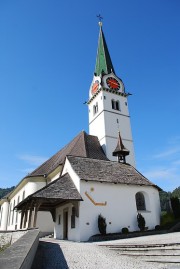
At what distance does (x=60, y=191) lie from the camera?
16547 mm

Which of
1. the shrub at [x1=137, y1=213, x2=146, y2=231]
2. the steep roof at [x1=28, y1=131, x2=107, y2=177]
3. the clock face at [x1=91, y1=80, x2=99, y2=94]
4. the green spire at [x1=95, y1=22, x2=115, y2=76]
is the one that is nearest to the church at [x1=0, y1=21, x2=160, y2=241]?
the steep roof at [x1=28, y1=131, x2=107, y2=177]

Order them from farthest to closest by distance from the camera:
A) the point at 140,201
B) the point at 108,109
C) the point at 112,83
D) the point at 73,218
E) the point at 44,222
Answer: the point at 112,83, the point at 108,109, the point at 44,222, the point at 140,201, the point at 73,218

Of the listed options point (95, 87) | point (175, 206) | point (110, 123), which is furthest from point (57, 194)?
point (95, 87)

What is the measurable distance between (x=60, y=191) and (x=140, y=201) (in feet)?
23.1

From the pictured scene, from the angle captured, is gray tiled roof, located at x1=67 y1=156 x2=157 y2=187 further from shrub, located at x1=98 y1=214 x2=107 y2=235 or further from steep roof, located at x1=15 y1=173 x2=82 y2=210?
shrub, located at x1=98 y1=214 x2=107 y2=235

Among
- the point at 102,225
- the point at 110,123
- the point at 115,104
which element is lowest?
the point at 102,225

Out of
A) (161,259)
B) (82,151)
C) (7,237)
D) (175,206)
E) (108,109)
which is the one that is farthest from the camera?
(108,109)

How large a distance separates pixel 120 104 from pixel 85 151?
1335 cm

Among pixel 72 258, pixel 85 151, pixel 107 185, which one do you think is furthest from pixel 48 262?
pixel 85 151

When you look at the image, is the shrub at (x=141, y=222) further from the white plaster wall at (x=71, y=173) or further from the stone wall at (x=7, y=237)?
the stone wall at (x=7, y=237)

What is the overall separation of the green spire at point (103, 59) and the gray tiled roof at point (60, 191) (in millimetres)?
26558

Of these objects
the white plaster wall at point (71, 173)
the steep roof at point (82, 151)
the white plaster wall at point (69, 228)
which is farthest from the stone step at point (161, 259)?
the steep roof at point (82, 151)

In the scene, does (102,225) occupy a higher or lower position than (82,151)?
lower

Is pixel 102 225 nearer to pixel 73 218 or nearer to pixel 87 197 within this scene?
pixel 87 197
